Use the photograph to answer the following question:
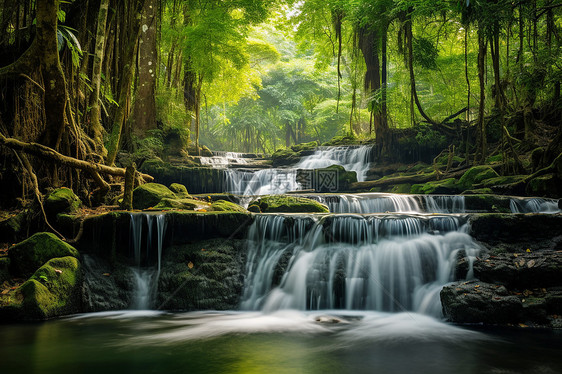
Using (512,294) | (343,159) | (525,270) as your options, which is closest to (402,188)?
(343,159)

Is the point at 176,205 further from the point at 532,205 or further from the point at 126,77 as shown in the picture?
the point at 532,205

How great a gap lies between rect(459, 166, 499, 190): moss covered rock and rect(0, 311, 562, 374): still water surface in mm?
7312

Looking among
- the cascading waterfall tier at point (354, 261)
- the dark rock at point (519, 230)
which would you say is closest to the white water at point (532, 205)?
the dark rock at point (519, 230)

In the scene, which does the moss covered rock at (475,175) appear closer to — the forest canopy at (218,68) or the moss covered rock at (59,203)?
the forest canopy at (218,68)

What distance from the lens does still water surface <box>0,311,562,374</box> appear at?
359 centimetres

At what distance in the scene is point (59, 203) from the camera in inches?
264

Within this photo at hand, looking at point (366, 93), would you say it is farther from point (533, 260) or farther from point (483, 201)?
point (533, 260)

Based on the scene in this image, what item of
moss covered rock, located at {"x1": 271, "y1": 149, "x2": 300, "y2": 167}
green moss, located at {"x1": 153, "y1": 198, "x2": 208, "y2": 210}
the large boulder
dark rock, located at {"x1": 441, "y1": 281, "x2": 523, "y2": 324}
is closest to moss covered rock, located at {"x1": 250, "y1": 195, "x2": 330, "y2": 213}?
green moss, located at {"x1": 153, "y1": 198, "x2": 208, "y2": 210}

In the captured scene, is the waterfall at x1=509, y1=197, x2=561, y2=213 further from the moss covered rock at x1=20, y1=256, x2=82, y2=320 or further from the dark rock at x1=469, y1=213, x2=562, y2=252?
the moss covered rock at x1=20, y1=256, x2=82, y2=320

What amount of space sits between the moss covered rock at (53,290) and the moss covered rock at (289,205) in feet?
14.4

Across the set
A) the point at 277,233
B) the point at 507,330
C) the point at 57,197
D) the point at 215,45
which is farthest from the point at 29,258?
the point at 215,45

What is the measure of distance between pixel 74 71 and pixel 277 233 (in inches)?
214

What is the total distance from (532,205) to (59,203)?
9.99 m

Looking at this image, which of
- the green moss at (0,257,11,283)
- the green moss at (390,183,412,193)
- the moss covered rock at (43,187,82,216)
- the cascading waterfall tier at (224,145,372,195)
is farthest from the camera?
the cascading waterfall tier at (224,145,372,195)
